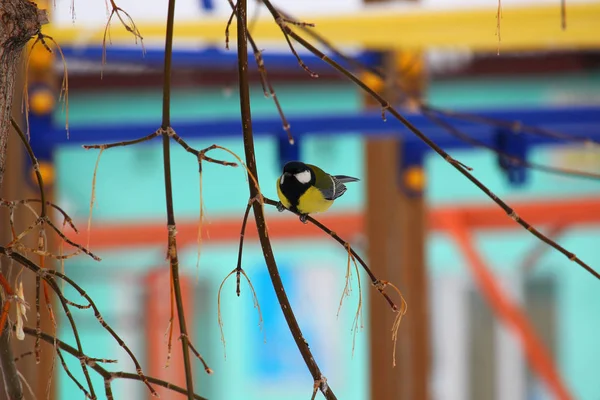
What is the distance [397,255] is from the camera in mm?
1844

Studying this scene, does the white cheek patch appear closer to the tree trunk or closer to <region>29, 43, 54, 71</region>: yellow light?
the tree trunk

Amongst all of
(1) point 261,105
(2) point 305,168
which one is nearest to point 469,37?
(2) point 305,168

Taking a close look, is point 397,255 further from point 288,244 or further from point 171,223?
point 288,244

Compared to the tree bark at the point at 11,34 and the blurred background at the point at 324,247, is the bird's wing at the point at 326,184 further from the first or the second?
the blurred background at the point at 324,247

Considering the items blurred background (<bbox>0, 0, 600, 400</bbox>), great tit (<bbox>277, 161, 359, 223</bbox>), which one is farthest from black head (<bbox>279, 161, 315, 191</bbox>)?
blurred background (<bbox>0, 0, 600, 400</bbox>)

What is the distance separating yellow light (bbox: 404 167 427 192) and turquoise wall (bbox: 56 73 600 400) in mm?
2702

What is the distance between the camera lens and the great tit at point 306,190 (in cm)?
81

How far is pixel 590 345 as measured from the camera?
16.9ft

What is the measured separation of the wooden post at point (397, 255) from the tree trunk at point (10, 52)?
128cm

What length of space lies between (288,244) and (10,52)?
4.72 meters

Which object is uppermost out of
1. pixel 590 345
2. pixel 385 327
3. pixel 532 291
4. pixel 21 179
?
pixel 21 179

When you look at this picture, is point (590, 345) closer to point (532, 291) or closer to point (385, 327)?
point (532, 291)

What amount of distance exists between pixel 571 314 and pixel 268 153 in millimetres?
2218

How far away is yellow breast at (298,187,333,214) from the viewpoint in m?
0.83
